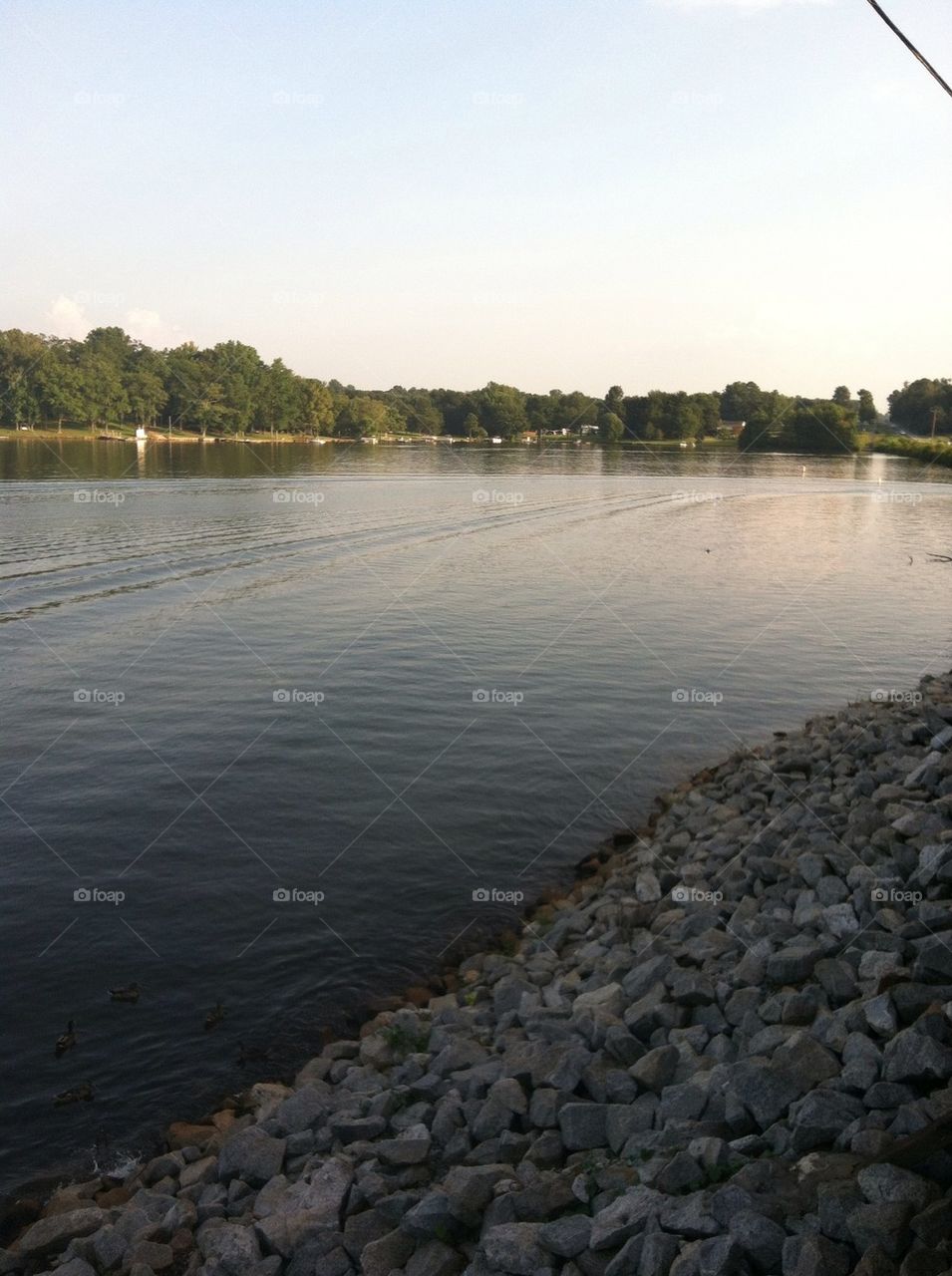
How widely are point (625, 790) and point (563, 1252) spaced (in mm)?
10713

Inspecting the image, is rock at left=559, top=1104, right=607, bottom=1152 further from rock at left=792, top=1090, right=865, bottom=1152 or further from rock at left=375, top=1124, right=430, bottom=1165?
rock at left=792, top=1090, right=865, bottom=1152

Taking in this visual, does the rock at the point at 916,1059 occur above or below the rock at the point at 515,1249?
above

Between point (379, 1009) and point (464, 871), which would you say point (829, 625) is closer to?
point (464, 871)

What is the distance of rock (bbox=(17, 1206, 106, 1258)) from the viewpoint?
7.02m

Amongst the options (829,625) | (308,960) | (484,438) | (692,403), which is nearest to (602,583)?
(829,625)

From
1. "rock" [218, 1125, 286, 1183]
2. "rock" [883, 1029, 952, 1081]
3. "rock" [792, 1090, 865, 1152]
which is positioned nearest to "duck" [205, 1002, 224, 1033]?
"rock" [218, 1125, 286, 1183]

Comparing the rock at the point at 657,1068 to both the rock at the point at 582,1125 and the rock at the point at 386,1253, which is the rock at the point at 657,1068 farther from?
the rock at the point at 386,1253

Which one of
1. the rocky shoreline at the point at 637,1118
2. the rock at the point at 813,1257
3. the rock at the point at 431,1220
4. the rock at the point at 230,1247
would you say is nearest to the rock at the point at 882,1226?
the rocky shoreline at the point at 637,1118

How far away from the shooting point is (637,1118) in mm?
6828

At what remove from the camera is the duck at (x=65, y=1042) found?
9.63 meters

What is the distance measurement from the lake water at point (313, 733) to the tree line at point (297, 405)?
8403 cm

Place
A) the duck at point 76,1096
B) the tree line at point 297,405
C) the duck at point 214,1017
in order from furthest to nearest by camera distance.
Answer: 1. the tree line at point 297,405
2. the duck at point 214,1017
3. the duck at point 76,1096

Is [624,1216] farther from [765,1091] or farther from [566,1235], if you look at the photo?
[765,1091]

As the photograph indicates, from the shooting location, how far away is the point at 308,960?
11195 mm
